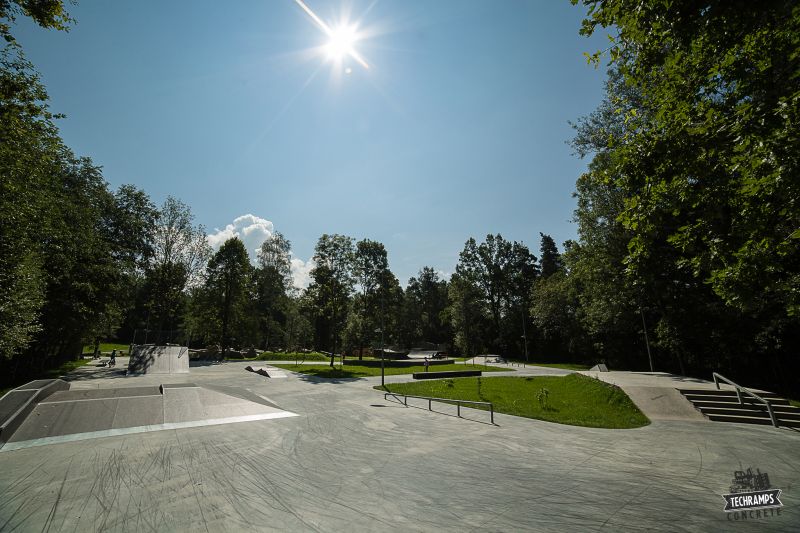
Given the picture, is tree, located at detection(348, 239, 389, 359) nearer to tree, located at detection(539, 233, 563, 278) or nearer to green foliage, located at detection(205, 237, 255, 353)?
green foliage, located at detection(205, 237, 255, 353)

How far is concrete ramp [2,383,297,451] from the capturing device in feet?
31.5

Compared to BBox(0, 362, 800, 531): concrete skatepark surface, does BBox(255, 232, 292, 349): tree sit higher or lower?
higher

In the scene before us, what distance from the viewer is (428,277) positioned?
98625 mm

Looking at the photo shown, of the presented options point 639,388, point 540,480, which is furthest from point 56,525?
point 639,388

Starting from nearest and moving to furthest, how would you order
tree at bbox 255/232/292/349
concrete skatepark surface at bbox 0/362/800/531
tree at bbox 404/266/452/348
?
concrete skatepark surface at bbox 0/362/800/531 < tree at bbox 255/232/292/349 < tree at bbox 404/266/452/348

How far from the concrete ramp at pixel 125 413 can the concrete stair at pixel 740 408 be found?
16449 millimetres

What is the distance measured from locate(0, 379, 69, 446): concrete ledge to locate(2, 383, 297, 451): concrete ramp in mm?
164

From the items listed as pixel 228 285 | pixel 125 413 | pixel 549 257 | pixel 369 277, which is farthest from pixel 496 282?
pixel 125 413

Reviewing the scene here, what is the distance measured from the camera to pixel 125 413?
11445 mm

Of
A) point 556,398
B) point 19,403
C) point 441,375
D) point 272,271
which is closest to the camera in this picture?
point 19,403

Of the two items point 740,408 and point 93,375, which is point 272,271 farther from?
point 740,408

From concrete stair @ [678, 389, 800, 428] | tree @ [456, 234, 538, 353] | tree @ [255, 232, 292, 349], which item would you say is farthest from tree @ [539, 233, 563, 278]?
concrete stair @ [678, 389, 800, 428]

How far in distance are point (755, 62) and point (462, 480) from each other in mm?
11480

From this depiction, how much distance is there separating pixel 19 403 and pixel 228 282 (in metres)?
39.8
